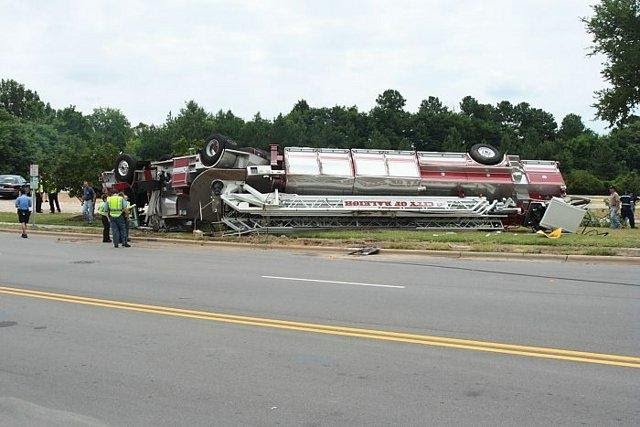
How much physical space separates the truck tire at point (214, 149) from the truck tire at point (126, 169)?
9.27ft

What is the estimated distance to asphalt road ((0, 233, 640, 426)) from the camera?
4.76 meters

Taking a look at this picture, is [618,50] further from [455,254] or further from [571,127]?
[571,127]

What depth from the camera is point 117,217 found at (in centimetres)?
1792

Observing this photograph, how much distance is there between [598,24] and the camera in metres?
31.5

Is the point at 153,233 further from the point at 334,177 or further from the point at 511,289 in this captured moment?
the point at 511,289

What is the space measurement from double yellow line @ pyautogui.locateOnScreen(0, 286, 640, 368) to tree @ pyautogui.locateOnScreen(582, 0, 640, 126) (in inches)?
1071

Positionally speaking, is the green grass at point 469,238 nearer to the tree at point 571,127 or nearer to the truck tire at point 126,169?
the truck tire at point 126,169

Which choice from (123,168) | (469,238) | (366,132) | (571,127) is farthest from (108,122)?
(469,238)

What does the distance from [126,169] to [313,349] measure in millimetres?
16380

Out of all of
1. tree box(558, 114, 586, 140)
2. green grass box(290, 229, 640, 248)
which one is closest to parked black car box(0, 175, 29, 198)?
green grass box(290, 229, 640, 248)

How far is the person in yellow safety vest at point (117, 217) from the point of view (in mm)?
17750

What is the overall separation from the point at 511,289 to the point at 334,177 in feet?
34.1

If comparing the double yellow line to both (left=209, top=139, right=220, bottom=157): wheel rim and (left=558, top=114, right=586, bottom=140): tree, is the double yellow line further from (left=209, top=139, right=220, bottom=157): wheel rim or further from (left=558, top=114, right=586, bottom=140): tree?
(left=558, top=114, right=586, bottom=140): tree

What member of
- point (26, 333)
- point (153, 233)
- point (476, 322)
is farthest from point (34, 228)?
point (476, 322)
